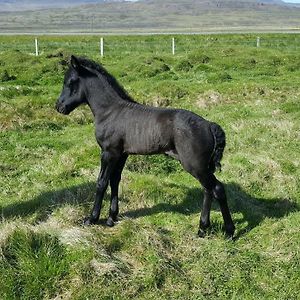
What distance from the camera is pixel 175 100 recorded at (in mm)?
18250

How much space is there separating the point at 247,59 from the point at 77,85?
20993 millimetres

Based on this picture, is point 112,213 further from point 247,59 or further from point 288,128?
point 247,59

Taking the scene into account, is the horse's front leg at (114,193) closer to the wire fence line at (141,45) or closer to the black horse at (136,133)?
the black horse at (136,133)

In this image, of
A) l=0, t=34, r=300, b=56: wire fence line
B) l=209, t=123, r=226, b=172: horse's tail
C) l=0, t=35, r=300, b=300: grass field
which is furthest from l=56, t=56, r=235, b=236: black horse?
l=0, t=34, r=300, b=56: wire fence line

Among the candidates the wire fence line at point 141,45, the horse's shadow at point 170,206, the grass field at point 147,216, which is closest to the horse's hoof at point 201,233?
the grass field at point 147,216

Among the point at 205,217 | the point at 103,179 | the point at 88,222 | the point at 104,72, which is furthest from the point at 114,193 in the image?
the point at 104,72

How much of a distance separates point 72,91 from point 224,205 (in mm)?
3104

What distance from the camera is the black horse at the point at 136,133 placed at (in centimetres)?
753

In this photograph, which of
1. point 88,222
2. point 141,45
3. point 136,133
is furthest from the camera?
point 141,45

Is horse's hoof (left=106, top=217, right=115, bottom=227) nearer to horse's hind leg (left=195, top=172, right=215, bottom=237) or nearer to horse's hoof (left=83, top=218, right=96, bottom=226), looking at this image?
horse's hoof (left=83, top=218, right=96, bottom=226)

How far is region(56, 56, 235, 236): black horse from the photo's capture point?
753 centimetres

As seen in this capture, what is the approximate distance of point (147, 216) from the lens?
347 inches

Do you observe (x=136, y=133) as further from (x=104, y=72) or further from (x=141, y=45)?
(x=141, y=45)

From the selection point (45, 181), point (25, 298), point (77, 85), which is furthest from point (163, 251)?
point (45, 181)
